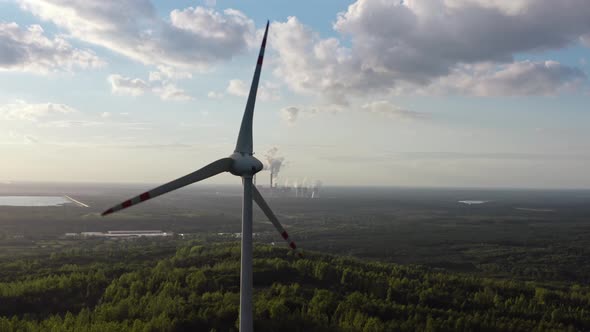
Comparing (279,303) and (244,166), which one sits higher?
(244,166)

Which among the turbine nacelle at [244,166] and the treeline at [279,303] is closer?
the turbine nacelle at [244,166]

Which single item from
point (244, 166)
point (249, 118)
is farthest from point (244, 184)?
point (249, 118)

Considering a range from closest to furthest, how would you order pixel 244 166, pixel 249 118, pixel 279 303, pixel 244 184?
pixel 244 166 → pixel 244 184 → pixel 249 118 → pixel 279 303

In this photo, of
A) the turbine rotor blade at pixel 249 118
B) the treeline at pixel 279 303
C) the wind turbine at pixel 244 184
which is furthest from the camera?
the treeline at pixel 279 303

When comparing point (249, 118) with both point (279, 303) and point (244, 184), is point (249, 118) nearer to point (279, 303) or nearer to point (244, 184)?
point (244, 184)

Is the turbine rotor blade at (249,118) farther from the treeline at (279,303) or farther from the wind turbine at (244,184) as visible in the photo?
the treeline at (279,303)

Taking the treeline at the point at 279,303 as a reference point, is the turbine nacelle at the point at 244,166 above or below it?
above

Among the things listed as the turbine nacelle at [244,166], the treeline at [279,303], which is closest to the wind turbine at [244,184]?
the turbine nacelle at [244,166]

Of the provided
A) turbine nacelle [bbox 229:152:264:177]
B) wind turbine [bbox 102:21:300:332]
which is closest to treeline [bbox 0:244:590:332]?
wind turbine [bbox 102:21:300:332]
